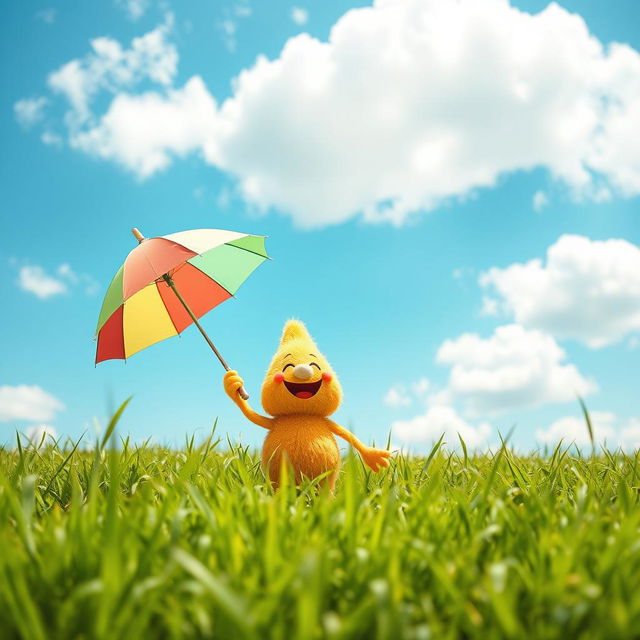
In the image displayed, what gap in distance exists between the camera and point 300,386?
12.4ft

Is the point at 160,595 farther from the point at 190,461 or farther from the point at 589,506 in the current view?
the point at 589,506

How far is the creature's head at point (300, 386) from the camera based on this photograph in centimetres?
376

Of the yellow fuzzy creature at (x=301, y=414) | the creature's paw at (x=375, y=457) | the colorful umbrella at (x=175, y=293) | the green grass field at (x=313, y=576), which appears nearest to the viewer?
the green grass field at (x=313, y=576)

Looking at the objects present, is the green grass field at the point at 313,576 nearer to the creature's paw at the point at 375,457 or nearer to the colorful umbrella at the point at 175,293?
the creature's paw at the point at 375,457

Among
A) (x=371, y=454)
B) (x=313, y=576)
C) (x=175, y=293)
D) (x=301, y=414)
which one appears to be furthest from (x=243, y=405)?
(x=313, y=576)

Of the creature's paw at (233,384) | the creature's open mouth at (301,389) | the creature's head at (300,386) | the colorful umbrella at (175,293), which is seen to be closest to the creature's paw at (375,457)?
the creature's head at (300,386)

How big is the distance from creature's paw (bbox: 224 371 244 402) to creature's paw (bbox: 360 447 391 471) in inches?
36.2

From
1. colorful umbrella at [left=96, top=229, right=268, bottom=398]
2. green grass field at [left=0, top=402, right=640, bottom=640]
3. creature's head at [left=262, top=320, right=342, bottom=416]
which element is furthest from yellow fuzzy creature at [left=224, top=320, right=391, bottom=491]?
green grass field at [left=0, top=402, right=640, bottom=640]

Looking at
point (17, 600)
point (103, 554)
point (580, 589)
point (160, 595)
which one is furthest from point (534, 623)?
point (17, 600)

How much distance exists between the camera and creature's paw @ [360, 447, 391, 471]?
3.85m

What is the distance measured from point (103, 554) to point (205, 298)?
11.0 ft

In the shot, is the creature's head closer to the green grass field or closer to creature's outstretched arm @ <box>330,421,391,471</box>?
creature's outstretched arm @ <box>330,421,391,471</box>

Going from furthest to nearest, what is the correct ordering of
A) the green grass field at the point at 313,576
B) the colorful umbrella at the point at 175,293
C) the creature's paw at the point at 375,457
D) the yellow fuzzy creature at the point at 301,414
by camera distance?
the colorful umbrella at the point at 175,293, the creature's paw at the point at 375,457, the yellow fuzzy creature at the point at 301,414, the green grass field at the point at 313,576

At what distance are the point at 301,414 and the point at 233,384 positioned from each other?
50 cm
